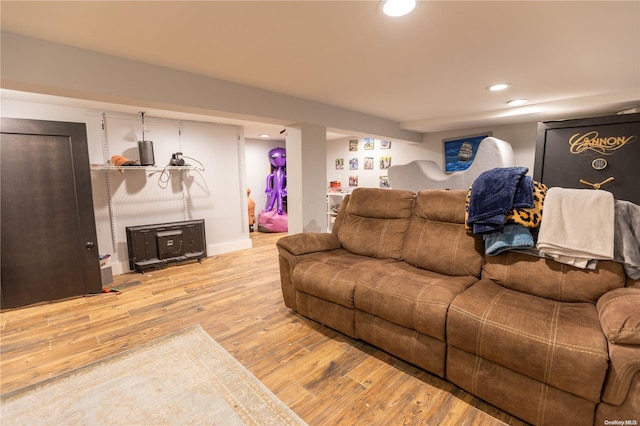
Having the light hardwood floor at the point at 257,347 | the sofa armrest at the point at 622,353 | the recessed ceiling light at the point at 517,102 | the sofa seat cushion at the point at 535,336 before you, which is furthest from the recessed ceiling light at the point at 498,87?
the light hardwood floor at the point at 257,347

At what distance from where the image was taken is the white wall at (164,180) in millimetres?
3668

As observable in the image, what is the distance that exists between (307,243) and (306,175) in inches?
37.4

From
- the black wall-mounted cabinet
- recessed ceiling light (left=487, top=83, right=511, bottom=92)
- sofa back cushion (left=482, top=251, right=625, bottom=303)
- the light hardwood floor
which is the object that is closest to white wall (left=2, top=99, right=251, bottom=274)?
the light hardwood floor

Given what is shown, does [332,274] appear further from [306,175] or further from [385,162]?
[385,162]

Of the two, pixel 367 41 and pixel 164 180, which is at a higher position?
pixel 367 41

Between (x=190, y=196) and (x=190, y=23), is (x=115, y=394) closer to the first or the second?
(x=190, y=23)

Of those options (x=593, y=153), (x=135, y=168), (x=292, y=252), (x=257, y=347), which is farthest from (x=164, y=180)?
(x=593, y=153)

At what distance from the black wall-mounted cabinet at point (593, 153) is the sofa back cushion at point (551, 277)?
2.02 m

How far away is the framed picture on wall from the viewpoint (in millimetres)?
4660

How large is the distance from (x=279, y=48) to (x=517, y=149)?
4.10 meters

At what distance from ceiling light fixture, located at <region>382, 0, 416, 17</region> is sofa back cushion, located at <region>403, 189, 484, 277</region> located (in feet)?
4.48

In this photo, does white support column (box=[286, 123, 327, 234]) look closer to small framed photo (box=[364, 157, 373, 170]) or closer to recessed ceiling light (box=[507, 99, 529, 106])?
recessed ceiling light (box=[507, 99, 529, 106])

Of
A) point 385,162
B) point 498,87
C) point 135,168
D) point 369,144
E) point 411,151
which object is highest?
point 498,87

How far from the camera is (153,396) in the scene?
1.62 metres
